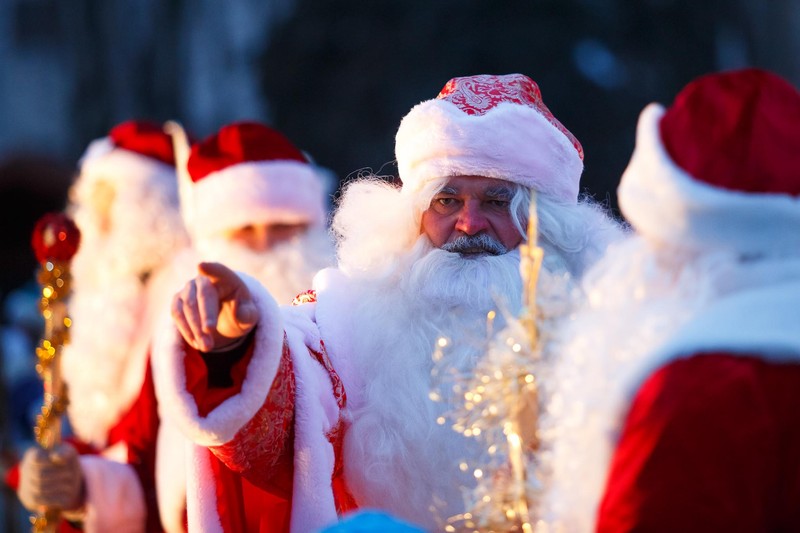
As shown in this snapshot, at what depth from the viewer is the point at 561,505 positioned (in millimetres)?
2271

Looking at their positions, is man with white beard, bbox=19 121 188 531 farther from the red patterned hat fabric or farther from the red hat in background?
the red patterned hat fabric

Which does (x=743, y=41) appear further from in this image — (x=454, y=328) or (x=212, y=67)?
(x=454, y=328)

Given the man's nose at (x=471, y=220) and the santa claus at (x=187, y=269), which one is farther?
the santa claus at (x=187, y=269)

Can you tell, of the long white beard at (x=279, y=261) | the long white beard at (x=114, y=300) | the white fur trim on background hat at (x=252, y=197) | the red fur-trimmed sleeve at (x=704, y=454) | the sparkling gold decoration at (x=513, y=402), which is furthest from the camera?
the long white beard at (x=114, y=300)

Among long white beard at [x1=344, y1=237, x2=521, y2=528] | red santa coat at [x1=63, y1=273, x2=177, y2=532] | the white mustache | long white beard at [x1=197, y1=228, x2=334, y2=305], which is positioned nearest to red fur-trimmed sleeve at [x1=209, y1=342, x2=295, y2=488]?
long white beard at [x1=344, y1=237, x2=521, y2=528]

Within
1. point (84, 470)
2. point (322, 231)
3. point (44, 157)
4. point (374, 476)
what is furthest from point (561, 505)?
point (44, 157)

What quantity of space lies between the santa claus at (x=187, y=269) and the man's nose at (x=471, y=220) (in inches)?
60.6

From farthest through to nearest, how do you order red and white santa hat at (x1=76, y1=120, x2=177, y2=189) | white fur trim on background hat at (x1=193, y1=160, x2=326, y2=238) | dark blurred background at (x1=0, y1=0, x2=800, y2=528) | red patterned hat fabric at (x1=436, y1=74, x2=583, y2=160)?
1. dark blurred background at (x1=0, y1=0, x2=800, y2=528)
2. red and white santa hat at (x1=76, y1=120, x2=177, y2=189)
3. white fur trim on background hat at (x1=193, y1=160, x2=326, y2=238)
4. red patterned hat fabric at (x1=436, y1=74, x2=583, y2=160)

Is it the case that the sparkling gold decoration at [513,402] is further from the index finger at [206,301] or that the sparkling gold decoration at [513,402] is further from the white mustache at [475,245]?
the white mustache at [475,245]

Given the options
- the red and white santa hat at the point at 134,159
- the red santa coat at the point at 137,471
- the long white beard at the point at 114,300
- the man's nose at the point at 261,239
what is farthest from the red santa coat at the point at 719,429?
the red and white santa hat at the point at 134,159

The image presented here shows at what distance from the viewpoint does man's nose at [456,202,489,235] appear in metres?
3.70

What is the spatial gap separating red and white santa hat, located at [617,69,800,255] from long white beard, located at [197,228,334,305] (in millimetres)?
3025

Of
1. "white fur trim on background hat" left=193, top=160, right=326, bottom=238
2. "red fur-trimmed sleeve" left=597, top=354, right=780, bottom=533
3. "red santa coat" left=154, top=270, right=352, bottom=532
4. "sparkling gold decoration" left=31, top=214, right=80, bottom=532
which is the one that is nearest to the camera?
"red fur-trimmed sleeve" left=597, top=354, right=780, bottom=533

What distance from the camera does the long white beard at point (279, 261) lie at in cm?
530
